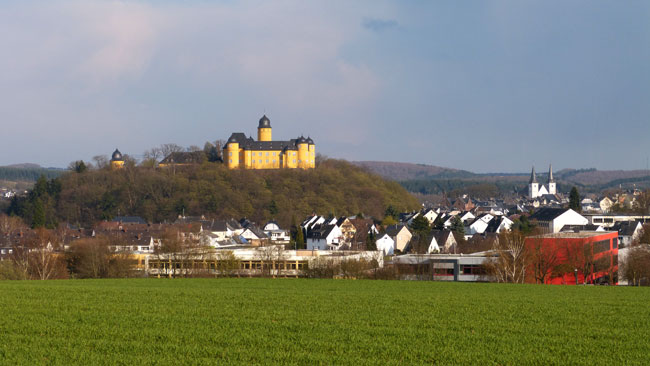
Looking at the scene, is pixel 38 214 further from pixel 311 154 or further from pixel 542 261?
pixel 542 261

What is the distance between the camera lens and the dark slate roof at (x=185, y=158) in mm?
119438

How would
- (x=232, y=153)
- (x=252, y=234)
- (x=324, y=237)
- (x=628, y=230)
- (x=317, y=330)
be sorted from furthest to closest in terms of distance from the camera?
(x=232, y=153), (x=252, y=234), (x=324, y=237), (x=628, y=230), (x=317, y=330)

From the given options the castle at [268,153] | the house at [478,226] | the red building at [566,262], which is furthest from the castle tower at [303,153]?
the red building at [566,262]

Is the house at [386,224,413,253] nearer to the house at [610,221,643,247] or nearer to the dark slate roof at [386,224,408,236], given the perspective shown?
the dark slate roof at [386,224,408,236]

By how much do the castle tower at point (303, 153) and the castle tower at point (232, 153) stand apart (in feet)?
30.2

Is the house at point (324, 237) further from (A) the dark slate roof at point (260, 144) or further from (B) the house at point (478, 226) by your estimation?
(A) the dark slate roof at point (260, 144)

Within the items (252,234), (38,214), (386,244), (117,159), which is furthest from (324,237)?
(117,159)

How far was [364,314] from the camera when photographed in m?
17.1

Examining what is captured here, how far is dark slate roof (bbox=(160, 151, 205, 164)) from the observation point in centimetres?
11944

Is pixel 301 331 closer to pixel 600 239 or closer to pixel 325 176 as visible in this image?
pixel 600 239

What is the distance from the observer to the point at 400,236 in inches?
3113

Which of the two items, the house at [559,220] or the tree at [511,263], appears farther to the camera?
the house at [559,220]

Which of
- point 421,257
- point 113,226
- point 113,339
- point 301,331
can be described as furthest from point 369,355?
point 113,226

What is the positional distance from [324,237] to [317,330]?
65.4 metres
